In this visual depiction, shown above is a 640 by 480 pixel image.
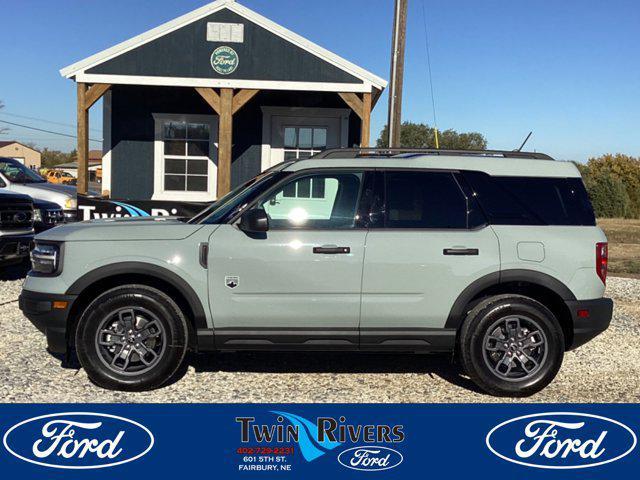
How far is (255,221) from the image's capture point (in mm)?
4340

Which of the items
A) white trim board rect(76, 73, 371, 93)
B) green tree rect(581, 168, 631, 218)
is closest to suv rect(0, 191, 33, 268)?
white trim board rect(76, 73, 371, 93)

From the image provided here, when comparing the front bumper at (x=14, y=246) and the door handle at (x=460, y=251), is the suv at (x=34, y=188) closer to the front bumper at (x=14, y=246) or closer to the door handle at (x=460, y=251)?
the front bumper at (x=14, y=246)

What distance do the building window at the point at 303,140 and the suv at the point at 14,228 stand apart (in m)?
5.79

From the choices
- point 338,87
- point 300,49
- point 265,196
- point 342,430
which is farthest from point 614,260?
point 342,430

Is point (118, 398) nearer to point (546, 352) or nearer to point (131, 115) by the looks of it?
point (546, 352)

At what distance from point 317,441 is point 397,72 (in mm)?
10030

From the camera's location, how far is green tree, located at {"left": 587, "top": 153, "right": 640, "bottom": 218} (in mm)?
32322

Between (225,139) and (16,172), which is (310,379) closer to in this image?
(225,139)

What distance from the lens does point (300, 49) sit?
11695 mm

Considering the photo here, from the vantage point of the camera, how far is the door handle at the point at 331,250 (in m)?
4.46

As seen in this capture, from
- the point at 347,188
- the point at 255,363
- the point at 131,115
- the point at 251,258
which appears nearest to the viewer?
the point at 251,258

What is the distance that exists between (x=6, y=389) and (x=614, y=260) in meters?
13.4

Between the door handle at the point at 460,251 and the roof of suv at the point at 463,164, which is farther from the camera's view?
the roof of suv at the point at 463,164

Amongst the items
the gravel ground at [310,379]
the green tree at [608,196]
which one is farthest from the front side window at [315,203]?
the green tree at [608,196]
